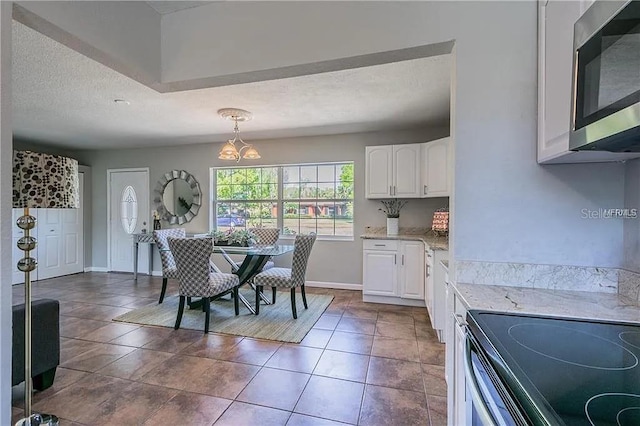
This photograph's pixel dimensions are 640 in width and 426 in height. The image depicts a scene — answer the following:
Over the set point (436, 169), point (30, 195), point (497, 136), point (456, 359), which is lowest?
point (456, 359)

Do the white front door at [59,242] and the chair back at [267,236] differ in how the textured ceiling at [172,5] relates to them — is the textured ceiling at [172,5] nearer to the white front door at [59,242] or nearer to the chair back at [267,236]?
the chair back at [267,236]

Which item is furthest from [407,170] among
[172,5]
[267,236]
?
[172,5]

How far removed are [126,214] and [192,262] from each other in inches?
156

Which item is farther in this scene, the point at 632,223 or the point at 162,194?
the point at 162,194

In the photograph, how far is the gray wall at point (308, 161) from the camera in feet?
14.8

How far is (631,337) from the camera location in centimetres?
96

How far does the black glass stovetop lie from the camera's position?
0.61 metres

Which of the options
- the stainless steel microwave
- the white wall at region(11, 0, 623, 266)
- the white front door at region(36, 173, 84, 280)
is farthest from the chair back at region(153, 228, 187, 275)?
the stainless steel microwave

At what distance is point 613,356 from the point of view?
0.85 m

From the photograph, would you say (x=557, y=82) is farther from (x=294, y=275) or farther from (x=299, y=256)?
(x=294, y=275)

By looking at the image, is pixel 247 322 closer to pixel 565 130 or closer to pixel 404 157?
pixel 404 157

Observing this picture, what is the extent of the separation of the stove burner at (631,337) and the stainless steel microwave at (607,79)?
0.62m

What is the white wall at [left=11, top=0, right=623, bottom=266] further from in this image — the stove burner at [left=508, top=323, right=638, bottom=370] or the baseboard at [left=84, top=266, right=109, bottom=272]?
the baseboard at [left=84, top=266, right=109, bottom=272]

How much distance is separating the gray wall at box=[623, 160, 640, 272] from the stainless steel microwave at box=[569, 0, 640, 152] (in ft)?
0.95
